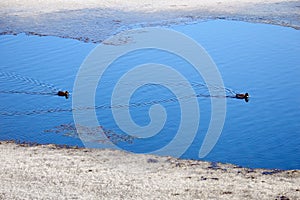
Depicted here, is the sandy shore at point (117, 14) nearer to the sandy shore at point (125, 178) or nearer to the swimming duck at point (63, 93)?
the swimming duck at point (63, 93)

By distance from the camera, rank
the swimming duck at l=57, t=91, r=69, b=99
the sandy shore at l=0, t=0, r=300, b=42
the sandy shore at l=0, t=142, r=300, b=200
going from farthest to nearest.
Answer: the sandy shore at l=0, t=0, r=300, b=42 < the swimming duck at l=57, t=91, r=69, b=99 < the sandy shore at l=0, t=142, r=300, b=200

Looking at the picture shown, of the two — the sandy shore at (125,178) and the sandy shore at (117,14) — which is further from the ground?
the sandy shore at (117,14)

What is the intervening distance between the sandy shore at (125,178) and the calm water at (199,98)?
0.74 metres

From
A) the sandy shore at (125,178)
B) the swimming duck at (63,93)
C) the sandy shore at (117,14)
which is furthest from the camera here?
the sandy shore at (117,14)

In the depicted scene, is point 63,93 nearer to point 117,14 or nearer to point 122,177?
point 122,177

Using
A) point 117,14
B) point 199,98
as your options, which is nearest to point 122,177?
point 199,98

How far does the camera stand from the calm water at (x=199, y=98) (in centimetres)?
1170

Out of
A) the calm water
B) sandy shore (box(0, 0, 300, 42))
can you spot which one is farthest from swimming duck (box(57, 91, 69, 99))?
sandy shore (box(0, 0, 300, 42))

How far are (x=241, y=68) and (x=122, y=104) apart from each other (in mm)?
3952

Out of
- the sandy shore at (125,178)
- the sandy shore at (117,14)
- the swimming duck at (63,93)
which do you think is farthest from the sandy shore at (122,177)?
the sandy shore at (117,14)

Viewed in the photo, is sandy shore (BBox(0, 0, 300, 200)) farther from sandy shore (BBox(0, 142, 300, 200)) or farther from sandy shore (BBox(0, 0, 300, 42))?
sandy shore (BBox(0, 0, 300, 42))

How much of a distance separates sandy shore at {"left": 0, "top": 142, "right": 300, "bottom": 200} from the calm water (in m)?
0.74

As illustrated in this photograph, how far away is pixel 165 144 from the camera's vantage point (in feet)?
38.7

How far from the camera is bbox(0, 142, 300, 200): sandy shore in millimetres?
9055
